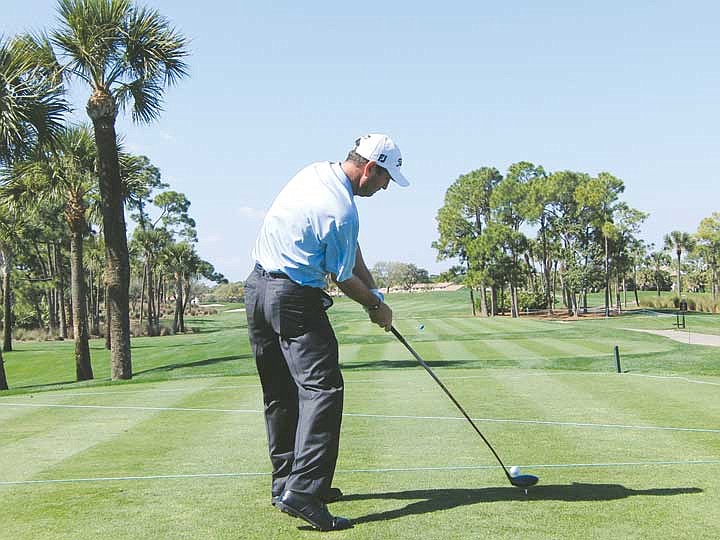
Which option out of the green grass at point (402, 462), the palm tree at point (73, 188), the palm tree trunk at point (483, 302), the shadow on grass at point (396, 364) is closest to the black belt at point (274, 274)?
the green grass at point (402, 462)

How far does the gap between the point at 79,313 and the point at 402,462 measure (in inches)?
775

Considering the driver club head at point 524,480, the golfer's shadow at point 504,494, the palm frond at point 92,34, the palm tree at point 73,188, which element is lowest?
the golfer's shadow at point 504,494

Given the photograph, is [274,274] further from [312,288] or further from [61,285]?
[61,285]

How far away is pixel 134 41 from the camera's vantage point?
62.6 ft

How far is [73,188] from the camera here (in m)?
23.3

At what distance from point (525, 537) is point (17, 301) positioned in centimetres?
7215

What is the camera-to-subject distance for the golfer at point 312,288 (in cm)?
411

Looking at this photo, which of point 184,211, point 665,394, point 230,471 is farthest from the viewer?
point 184,211

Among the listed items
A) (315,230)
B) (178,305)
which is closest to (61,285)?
(178,305)

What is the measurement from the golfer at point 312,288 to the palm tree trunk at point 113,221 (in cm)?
1580

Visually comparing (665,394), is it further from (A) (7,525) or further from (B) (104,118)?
(B) (104,118)

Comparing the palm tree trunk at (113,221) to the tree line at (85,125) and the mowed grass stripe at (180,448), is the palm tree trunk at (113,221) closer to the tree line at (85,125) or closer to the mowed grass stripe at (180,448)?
the tree line at (85,125)

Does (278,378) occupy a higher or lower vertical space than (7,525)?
higher

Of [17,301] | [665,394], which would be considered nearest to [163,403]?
[665,394]
